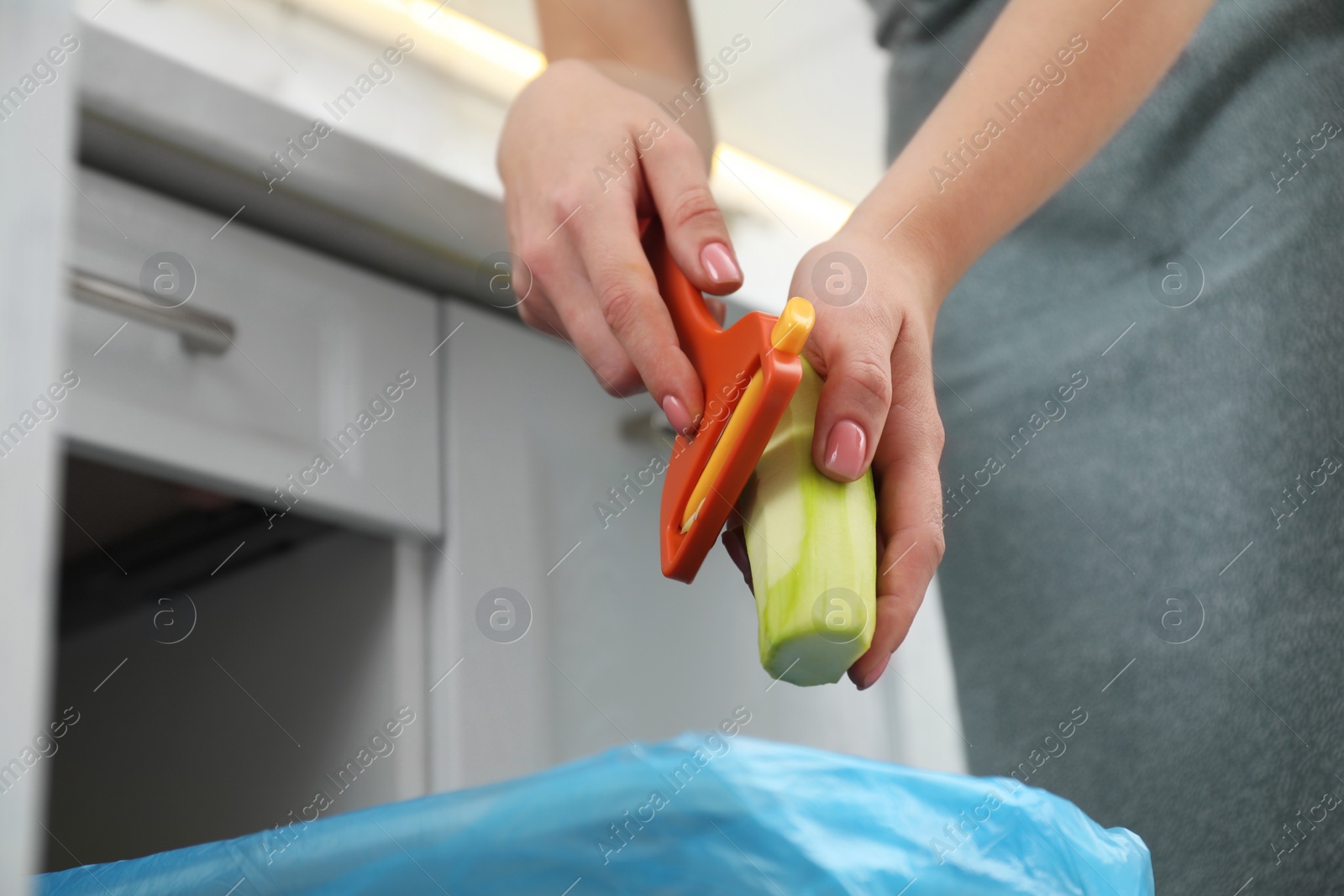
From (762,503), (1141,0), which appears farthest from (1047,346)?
(762,503)

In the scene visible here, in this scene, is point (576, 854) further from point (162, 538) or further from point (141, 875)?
point (162, 538)

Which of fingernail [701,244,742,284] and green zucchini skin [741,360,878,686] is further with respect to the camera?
fingernail [701,244,742,284]

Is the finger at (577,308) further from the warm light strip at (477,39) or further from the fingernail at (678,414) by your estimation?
the warm light strip at (477,39)

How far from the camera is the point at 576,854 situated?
1.09ft

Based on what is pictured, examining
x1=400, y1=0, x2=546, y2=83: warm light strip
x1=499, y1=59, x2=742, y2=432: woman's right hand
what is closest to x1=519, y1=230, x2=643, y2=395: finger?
x1=499, y1=59, x2=742, y2=432: woman's right hand

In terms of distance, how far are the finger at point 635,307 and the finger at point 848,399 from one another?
6 cm

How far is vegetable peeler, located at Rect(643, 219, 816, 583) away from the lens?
0.36 meters

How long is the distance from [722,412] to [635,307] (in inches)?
3.1

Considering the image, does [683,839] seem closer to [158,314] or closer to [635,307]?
[635,307]

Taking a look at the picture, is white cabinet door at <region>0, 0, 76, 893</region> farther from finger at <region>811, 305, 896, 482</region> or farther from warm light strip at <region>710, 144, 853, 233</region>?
warm light strip at <region>710, 144, 853, 233</region>

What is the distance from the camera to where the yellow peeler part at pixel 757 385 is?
37 cm

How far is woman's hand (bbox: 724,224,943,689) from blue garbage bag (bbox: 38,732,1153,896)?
0.07 metres

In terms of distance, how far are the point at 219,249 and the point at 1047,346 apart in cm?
53

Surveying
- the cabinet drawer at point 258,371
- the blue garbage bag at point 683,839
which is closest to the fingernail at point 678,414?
the blue garbage bag at point 683,839
